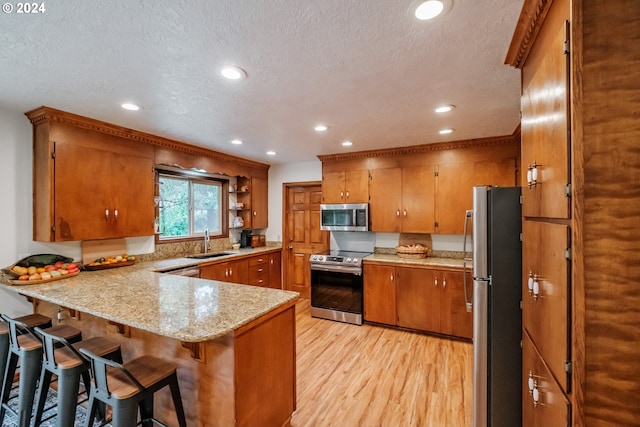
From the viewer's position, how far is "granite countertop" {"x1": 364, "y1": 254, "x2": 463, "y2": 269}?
349cm

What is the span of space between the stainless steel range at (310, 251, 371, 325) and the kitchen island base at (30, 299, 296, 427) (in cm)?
196

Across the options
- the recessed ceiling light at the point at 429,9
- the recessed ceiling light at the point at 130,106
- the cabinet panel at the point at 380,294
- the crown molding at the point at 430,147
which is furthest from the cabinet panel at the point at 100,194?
the recessed ceiling light at the point at 429,9

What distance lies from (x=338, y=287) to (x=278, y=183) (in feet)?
7.55

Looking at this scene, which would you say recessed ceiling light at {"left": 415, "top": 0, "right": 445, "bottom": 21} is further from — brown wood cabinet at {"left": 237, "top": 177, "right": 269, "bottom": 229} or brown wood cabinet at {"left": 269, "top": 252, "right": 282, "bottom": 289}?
brown wood cabinet at {"left": 269, "top": 252, "right": 282, "bottom": 289}

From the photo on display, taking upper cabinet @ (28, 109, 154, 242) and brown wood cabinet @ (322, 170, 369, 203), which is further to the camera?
brown wood cabinet @ (322, 170, 369, 203)

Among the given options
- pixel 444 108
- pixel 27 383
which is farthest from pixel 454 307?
pixel 27 383

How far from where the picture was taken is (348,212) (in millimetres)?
4258

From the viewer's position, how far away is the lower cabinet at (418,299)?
3398 mm

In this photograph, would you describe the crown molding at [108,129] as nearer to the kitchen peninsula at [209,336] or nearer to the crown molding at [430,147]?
the kitchen peninsula at [209,336]

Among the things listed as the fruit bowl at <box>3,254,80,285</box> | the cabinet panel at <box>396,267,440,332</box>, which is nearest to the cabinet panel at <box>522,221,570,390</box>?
the cabinet panel at <box>396,267,440,332</box>

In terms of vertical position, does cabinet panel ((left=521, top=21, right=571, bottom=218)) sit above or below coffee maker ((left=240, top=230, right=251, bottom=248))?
above

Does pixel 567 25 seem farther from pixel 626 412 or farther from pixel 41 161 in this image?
pixel 41 161

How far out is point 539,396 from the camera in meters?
1.26

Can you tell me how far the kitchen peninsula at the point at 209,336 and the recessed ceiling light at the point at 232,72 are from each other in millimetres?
1494
